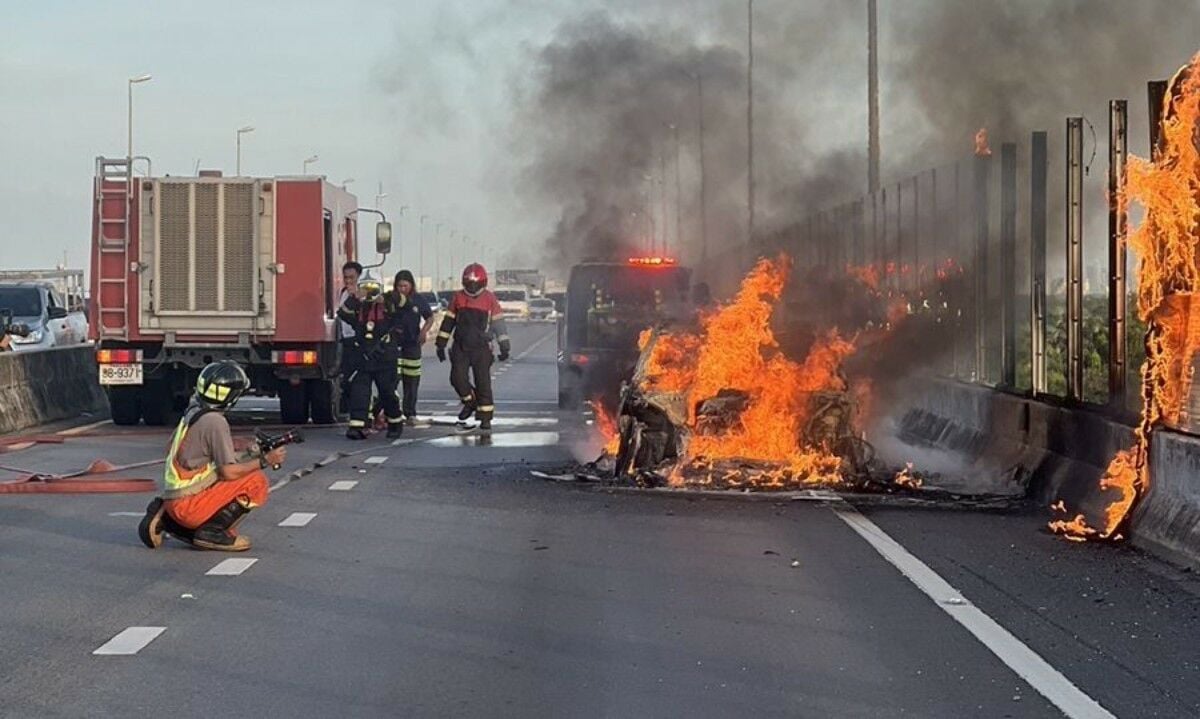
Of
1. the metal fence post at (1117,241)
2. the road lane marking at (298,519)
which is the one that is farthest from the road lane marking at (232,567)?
the metal fence post at (1117,241)

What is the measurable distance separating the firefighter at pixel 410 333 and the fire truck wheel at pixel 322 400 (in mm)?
881

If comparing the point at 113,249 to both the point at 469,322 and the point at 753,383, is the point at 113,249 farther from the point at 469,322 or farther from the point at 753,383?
the point at 753,383

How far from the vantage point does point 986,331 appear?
64.0ft

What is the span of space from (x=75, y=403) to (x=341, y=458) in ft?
29.7

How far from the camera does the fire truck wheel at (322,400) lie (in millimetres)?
22812

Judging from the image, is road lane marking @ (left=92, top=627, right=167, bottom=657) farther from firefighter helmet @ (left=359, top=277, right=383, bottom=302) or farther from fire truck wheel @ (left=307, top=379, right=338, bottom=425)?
fire truck wheel @ (left=307, top=379, right=338, bottom=425)

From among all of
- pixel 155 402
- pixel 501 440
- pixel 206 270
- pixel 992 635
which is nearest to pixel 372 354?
pixel 501 440

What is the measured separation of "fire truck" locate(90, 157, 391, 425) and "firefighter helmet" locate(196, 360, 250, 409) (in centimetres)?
1044

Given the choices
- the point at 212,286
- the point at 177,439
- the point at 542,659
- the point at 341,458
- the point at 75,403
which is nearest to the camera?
the point at 542,659

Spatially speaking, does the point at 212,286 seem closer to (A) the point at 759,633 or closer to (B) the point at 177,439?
(B) the point at 177,439

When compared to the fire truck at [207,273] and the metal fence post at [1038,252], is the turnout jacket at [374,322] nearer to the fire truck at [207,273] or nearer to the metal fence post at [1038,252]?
the fire truck at [207,273]

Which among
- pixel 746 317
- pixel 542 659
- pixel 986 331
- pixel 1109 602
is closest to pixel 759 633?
pixel 542 659

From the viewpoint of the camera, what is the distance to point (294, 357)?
21.8 m

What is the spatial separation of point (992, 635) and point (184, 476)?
489 centimetres
